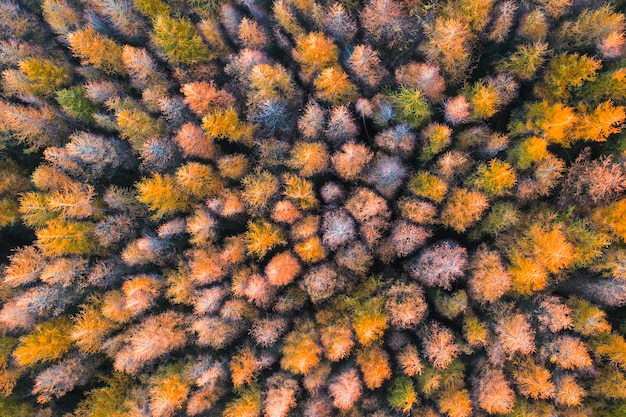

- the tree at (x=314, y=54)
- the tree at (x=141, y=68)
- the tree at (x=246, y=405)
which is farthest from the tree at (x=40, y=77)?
the tree at (x=246, y=405)

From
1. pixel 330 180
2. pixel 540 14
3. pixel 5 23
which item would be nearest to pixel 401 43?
pixel 540 14

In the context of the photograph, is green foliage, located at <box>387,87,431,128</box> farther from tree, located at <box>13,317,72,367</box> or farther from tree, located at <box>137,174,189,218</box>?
tree, located at <box>13,317,72,367</box>

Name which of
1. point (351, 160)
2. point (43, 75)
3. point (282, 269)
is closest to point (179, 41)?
point (43, 75)

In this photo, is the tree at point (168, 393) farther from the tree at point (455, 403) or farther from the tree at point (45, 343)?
the tree at point (455, 403)

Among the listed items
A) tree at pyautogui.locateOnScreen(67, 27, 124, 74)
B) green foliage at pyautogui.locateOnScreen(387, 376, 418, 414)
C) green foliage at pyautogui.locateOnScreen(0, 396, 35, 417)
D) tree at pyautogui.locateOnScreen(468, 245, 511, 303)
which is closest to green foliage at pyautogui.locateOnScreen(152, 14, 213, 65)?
tree at pyautogui.locateOnScreen(67, 27, 124, 74)

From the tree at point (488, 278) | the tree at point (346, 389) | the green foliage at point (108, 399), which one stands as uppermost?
the tree at point (488, 278)

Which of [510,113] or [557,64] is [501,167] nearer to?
[510,113]
